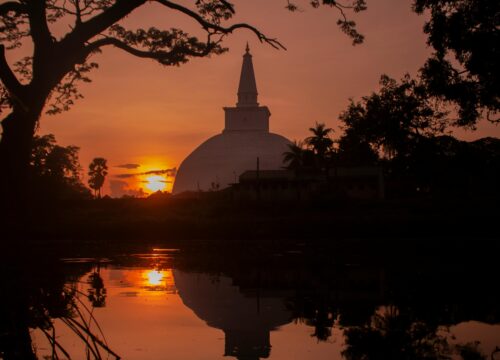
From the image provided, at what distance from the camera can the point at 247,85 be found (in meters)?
89.4

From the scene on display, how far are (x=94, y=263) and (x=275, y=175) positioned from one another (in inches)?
1578

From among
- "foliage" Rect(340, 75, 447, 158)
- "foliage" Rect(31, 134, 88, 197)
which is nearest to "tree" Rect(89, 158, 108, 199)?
"foliage" Rect(31, 134, 88, 197)

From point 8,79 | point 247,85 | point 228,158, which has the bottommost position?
point 8,79

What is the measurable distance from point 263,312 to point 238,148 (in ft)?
252

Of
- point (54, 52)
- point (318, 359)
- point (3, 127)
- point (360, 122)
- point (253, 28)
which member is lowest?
point (318, 359)

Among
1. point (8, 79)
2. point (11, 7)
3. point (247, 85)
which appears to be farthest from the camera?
point (247, 85)

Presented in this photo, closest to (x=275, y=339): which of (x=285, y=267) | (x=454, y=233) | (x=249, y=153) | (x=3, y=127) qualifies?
(x=3, y=127)

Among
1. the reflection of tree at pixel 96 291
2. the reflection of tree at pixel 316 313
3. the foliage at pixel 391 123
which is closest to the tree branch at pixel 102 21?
the reflection of tree at pixel 96 291

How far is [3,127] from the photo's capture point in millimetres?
8992

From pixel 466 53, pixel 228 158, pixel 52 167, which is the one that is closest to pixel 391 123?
pixel 466 53

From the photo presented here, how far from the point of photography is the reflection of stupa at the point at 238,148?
83.4m

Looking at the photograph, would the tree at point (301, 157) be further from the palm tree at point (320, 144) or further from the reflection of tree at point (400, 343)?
the reflection of tree at point (400, 343)

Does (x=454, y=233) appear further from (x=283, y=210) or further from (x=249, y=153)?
(x=249, y=153)

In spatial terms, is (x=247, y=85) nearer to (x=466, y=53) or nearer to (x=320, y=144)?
(x=320, y=144)
